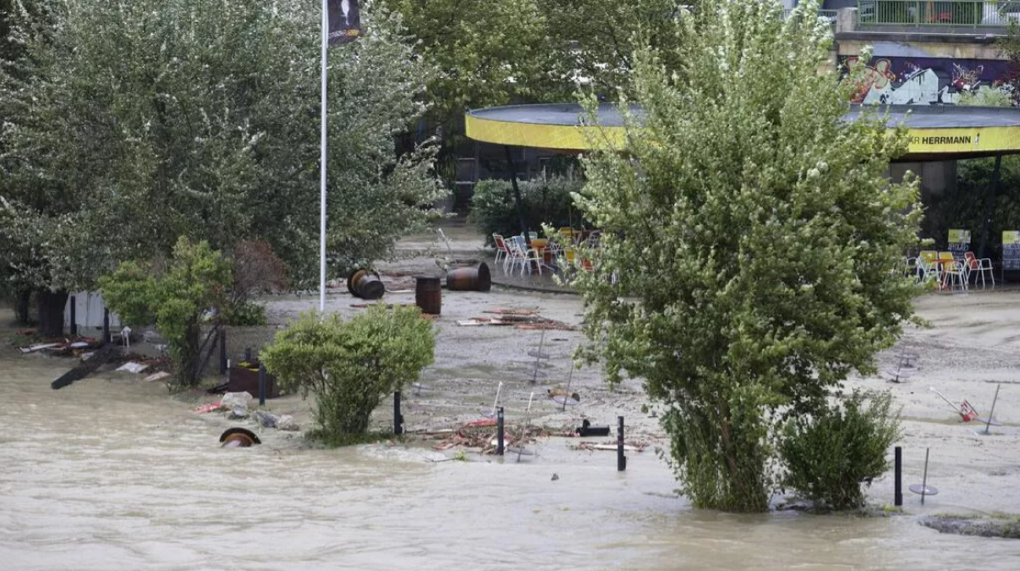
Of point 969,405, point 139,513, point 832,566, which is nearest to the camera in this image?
point 832,566

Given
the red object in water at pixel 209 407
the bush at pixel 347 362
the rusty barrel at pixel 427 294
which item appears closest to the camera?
the bush at pixel 347 362

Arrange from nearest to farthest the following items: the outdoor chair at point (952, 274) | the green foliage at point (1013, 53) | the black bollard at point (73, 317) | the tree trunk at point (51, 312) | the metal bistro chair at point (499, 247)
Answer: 1. the tree trunk at point (51, 312)
2. the black bollard at point (73, 317)
3. the outdoor chair at point (952, 274)
4. the metal bistro chair at point (499, 247)
5. the green foliage at point (1013, 53)

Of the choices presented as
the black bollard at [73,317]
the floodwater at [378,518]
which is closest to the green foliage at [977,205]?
the black bollard at [73,317]

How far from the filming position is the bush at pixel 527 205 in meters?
36.6

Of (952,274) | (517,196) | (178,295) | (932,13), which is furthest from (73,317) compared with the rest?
(932,13)

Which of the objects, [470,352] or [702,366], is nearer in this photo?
[702,366]

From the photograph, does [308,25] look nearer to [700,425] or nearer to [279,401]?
[279,401]

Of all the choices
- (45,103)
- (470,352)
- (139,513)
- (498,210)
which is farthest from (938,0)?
(139,513)

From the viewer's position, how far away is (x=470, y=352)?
77.1ft

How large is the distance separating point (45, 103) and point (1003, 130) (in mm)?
18257

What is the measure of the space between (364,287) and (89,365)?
7907 millimetres

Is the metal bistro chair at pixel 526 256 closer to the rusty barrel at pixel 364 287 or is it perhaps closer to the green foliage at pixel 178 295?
the rusty barrel at pixel 364 287

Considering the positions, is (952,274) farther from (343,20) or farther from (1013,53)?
(1013,53)

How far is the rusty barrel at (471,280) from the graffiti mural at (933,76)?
22.6 m
